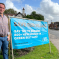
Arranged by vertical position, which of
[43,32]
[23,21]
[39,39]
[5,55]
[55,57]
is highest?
[23,21]

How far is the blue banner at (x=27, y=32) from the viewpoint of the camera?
357 centimetres

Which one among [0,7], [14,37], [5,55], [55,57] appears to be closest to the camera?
[0,7]

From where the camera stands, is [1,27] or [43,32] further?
[43,32]

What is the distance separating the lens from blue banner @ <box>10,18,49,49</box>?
357 cm

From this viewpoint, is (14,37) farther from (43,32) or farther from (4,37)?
(43,32)

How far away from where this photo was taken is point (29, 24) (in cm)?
393

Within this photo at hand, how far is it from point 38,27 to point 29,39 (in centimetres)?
77

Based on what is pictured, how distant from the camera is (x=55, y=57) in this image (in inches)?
166

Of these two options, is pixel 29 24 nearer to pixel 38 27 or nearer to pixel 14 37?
pixel 38 27

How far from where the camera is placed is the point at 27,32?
386 cm

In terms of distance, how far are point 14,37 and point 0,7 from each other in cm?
143

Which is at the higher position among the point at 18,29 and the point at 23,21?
the point at 23,21

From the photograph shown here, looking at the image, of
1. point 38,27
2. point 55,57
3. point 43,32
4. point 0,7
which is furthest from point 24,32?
point 55,57

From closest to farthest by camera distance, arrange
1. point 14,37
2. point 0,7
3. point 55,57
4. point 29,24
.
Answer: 1. point 0,7
2. point 14,37
3. point 29,24
4. point 55,57
